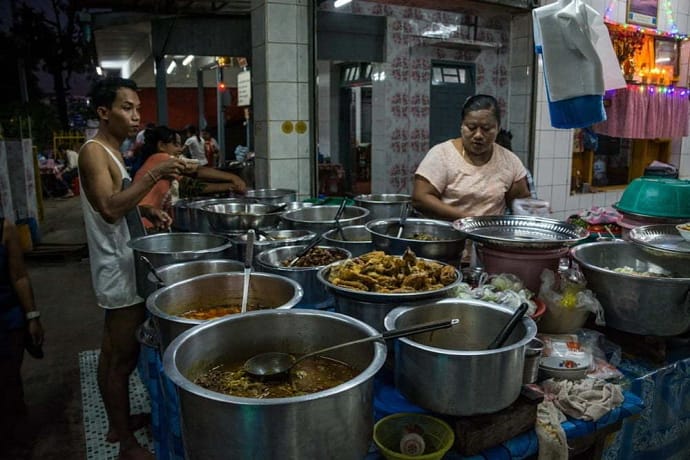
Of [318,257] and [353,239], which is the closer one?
[318,257]

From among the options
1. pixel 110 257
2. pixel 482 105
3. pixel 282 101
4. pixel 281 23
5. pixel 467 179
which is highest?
pixel 281 23

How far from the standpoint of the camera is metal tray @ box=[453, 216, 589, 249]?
2166 mm

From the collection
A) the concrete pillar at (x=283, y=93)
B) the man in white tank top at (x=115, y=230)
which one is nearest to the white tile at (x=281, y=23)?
the concrete pillar at (x=283, y=93)

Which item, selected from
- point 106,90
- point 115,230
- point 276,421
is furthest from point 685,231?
point 106,90

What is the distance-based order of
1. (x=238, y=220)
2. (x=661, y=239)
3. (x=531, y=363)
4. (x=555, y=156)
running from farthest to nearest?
(x=555, y=156) < (x=238, y=220) < (x=661, y=239) < (x=531, y=363)

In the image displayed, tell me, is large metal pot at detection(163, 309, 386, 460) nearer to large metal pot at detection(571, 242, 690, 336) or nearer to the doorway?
large metal pot at detection(571, 242, 690, 336)

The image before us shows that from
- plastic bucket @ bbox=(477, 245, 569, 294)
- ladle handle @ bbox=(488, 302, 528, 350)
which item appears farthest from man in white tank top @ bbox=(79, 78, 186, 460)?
ladle handle @ bbox=(488, 302, 528, 350)

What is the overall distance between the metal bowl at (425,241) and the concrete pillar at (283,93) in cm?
250

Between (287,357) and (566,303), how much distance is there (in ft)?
3.85

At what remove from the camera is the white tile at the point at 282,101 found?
16.1 feet

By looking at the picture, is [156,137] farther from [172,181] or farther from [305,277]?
[305,277]

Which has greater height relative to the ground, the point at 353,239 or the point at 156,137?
the point at 156,137

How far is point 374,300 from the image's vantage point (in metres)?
1.69

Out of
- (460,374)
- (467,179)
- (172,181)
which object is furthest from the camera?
(172,181)
